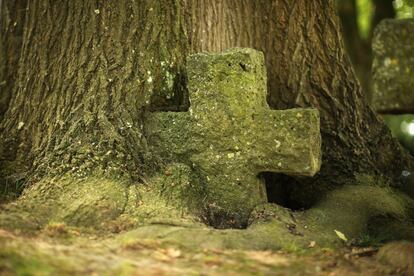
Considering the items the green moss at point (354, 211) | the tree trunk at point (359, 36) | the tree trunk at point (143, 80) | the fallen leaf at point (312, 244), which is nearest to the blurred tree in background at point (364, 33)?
the tree trunk at point (359, 36)

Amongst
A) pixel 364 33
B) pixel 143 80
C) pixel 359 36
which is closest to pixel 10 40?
pixel 143 80

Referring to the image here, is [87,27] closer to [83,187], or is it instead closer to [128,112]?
[128,112]

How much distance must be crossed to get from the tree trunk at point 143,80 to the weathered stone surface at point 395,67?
163 centimetres

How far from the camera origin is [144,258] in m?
3.34

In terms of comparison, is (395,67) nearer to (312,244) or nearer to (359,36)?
(312,244)

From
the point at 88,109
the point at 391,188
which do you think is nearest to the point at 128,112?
the point at 88,109

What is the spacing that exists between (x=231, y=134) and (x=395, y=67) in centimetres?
145

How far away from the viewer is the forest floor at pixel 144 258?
3018 mm

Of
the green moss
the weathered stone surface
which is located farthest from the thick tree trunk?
the weathered stone surface

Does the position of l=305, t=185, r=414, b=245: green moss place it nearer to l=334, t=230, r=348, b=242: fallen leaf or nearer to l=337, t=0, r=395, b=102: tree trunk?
l=334, t=230, r=348, b=242: fallen leaf

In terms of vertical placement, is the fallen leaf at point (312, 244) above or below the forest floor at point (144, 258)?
below

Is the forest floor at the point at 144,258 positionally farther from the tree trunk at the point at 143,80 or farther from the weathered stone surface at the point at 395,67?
the weathered stone surface at the point at 395,67

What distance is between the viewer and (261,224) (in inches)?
168

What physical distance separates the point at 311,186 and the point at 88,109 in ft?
7.38
